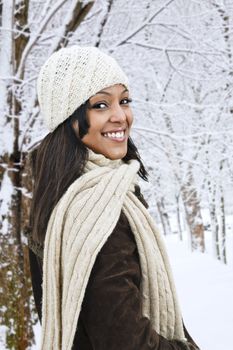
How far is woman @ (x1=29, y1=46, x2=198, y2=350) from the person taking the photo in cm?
127

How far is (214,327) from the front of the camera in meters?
6.54

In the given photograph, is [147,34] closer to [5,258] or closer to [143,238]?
[5,258]

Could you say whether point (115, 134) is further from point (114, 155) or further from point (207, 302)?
point (207, 302)

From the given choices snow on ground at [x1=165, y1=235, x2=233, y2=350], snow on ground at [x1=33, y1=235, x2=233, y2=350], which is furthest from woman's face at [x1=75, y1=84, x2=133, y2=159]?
snow on ground at [x1=165, y1=235, x2=233, y2=350]

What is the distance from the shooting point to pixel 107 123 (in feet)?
5.30

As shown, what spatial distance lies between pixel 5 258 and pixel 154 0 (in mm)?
3439

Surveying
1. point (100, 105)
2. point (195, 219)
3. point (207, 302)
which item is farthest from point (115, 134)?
point (195, 219)

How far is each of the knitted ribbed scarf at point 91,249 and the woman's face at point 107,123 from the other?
0.18 ft

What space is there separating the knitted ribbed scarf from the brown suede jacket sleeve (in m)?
0.03

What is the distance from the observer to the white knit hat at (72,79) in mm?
1608

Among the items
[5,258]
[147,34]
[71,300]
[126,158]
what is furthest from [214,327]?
[71,300]

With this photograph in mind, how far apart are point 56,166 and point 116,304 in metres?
0.54

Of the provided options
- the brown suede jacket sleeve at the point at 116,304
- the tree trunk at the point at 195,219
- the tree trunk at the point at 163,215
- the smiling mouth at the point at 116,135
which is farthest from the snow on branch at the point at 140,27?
the tree trunk at the point at 163,215

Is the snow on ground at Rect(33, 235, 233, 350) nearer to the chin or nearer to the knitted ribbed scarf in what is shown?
the knitted ribbed scarf
